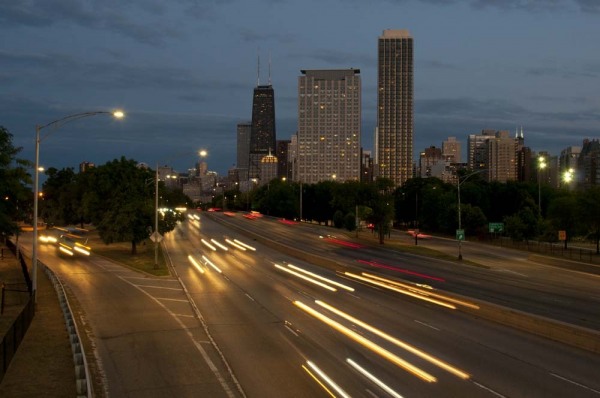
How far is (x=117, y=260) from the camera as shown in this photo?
50.3 m

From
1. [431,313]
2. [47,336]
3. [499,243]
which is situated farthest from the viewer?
[499,243]

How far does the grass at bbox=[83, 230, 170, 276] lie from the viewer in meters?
43.8

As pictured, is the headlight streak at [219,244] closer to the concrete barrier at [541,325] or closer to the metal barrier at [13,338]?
the concrete barrier at [541,325]

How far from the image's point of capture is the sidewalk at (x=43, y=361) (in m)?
15.5

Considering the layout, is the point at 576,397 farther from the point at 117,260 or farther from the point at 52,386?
the point at 117,260

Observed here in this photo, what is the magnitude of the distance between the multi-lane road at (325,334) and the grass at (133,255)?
5.30 feet

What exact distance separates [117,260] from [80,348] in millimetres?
33002

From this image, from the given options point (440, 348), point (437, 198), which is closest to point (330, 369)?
point (440, 348)

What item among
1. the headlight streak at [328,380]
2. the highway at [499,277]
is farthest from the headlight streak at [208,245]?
the headlight streak at [328,380]

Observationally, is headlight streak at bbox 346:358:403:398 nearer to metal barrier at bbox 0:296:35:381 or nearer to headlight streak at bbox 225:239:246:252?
metal barrier at bbox 0:296:35:381

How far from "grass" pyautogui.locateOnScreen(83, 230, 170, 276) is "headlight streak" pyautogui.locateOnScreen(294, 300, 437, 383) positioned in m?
18.5

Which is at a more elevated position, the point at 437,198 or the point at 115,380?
the point at 437,198

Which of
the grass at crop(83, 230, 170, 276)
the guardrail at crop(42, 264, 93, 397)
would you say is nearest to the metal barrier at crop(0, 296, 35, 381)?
the guardrail at crop(42, 264, 93, 397)

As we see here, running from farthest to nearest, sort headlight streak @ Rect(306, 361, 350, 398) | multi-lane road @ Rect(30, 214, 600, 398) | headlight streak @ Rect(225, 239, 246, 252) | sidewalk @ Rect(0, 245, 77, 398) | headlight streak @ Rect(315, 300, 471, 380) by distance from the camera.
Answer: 1. headlight streak @ Rect(225, 239, 246, 252)
2. headlight streak @ Rect(315, 300, 471, 380)
3. multi-lane road @ Rect(30, 214, 600, 398)
4. sidewalk @ Rect(0, 245, 77, 398)
5. headlight streak @ Rect(306, 361, 350, 398)
